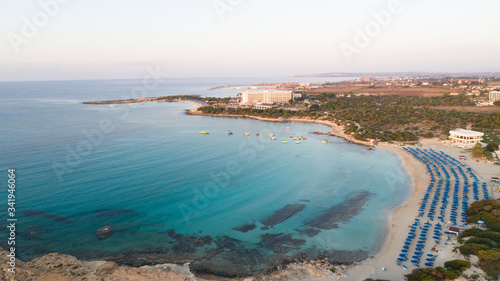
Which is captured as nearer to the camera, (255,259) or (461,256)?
(461,256)

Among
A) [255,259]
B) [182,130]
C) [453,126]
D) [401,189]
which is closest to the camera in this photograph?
[255,259]

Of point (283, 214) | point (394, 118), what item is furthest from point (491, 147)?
point (283, 214)

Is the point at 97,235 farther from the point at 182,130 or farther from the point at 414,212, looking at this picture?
the point at 182,130

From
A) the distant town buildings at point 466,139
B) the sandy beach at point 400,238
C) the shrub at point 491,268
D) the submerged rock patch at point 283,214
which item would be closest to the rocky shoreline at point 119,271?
the sandy beach at point 400,238

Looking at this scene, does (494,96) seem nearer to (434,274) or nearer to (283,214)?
(283,214)

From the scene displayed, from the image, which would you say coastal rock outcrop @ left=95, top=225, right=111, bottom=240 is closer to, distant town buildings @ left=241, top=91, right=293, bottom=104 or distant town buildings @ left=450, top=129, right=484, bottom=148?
distant town buildings @ left=450, top=129, right=484, bottom=148

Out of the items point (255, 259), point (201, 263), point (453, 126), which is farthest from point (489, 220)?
point (453, 126)

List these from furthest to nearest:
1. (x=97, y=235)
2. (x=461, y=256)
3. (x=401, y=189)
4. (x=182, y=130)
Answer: (x=182, y=130) → (x=401, y=189) → (x=97, y=235) → (x=461, y=256)
